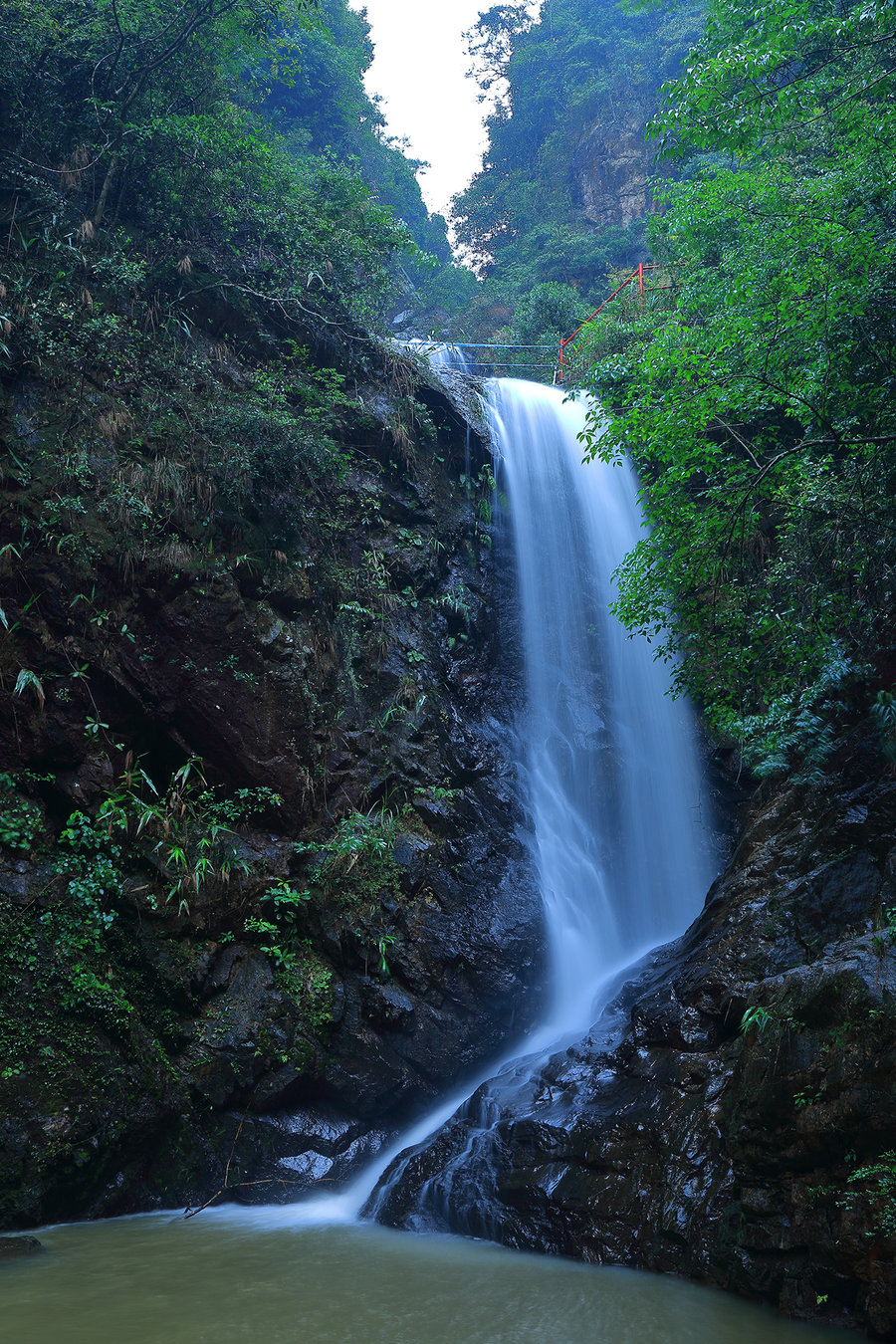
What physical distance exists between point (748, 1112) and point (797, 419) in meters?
6.91

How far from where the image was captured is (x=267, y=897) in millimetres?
7363

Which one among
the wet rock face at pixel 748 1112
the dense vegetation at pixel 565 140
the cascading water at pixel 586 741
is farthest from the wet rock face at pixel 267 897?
the dense vegetation at pixel 565 140

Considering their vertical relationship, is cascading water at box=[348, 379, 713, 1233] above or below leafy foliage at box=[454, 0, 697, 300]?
A: below

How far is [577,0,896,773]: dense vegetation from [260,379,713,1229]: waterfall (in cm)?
236

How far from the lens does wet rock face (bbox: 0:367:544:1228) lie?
231 inches

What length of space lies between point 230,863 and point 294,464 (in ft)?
16.4

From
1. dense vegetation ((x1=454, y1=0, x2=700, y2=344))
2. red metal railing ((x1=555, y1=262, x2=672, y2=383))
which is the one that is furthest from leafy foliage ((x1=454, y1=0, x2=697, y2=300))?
red metal railing ((x1=555, y1=262, x2=672, y2=383))

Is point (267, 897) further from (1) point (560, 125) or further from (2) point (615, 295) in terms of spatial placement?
(1) point (560, 125)

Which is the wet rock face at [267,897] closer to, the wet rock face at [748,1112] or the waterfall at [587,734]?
the waterfall at [587,734]

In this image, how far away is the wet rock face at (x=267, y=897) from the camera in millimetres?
5859

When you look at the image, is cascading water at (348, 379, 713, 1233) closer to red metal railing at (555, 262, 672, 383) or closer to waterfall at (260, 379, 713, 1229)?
waterfall at (260, 379, 713, 1229)

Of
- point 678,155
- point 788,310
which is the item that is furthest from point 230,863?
point 678,155

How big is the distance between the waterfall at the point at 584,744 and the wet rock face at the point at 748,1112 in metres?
1.19

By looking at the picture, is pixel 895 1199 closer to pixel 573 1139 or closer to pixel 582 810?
pixel 573 1139
